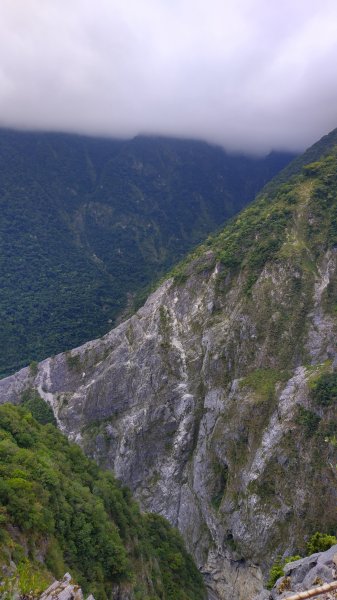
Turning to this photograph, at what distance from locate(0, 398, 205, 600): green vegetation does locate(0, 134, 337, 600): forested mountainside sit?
393 inches

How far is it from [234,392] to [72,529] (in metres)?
35.7

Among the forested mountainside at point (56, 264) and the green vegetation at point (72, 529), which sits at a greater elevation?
the forested mountainside at point (56, 264)

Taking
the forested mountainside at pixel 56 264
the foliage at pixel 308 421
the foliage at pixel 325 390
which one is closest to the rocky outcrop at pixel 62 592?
the foliage at pixel 308 421

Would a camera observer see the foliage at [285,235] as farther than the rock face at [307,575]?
Yes

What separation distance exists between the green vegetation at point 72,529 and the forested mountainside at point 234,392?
9970 mm

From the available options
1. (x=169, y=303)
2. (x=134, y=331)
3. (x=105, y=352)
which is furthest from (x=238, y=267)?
(x=105, y=352)

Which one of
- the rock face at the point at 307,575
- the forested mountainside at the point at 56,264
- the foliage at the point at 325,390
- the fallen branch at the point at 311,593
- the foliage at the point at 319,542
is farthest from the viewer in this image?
the forested mountainside at the point at 56,264

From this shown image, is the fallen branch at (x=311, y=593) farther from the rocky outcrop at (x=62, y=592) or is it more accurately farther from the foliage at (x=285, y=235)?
the foliage at (x=285, y=235)

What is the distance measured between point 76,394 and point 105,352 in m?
9.72

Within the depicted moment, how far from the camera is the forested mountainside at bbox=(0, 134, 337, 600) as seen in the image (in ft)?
183

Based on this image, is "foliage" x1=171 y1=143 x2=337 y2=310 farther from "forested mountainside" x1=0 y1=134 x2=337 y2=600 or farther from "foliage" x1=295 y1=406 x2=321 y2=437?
"foliage" x1=295 y1=406 x2=321 y2=437

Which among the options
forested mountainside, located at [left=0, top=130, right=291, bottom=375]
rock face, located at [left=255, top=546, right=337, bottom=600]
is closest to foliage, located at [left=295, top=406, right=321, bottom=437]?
rock face, located at [left=255, top=546, right=337, bottom=600]

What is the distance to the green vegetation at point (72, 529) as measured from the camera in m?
29.3

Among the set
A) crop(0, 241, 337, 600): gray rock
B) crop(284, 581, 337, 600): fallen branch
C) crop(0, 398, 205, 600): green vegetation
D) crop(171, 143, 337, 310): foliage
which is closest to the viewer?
crop(284, 581, 337, 600): fallen branch
